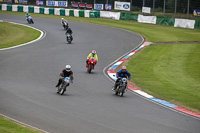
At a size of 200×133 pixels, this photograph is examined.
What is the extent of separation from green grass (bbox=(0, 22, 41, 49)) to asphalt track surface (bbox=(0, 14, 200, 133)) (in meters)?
4.76

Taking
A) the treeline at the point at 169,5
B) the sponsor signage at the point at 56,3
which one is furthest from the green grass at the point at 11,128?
the sponsor signage at the point at 56,3

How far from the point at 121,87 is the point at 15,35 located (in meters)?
25.8

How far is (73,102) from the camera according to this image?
16359 mm

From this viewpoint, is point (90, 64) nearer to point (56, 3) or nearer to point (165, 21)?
point (165, 21)

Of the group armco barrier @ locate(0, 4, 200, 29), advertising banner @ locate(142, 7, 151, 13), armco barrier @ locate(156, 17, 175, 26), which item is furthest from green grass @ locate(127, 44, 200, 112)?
advertising banner @ locate(142, 7, 151, 13)

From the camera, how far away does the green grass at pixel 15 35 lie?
3655cm

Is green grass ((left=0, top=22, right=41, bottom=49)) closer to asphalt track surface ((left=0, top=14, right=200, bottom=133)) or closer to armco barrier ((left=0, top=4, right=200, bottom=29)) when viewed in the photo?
asphalt track surface ((left=0, top=14, right=200, bottom=133))

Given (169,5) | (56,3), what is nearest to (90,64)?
Answer: (169,5)

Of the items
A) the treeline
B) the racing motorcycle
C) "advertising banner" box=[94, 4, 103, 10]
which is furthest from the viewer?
"advertising banner" box=[94, 4, 103, 10]

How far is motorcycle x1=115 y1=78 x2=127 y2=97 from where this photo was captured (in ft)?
60.1

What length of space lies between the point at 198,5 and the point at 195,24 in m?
2.90

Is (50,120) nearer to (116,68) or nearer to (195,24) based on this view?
(116,68)

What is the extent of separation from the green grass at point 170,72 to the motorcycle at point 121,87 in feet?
6.56

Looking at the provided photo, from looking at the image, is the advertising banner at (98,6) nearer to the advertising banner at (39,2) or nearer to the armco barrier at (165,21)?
the armco barrier at (165,21)
